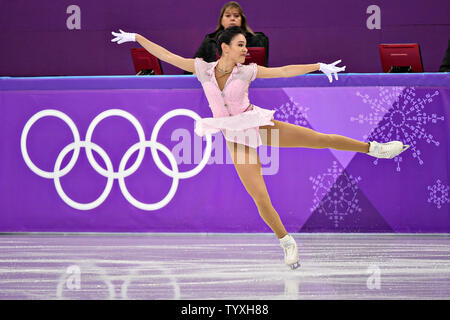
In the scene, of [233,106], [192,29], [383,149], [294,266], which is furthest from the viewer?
[192,29]

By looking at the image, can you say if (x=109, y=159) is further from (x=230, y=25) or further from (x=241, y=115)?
(x=241, y=115)

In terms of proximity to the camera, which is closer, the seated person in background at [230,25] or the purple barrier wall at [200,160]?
the purple barrier wall at [200,160]

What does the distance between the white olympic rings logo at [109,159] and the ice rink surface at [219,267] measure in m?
0.33

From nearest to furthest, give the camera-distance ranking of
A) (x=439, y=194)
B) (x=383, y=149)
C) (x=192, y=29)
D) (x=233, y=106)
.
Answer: (x=233, y=106) → (x=383, y=149) → (x=439, y=194) → (x=192, y=29)

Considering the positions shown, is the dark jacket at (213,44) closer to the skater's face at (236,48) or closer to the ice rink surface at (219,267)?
the ice rink surface at (219,267)

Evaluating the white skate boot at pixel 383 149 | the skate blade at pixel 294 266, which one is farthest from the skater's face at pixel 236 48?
the skate blade at pixel 294 266

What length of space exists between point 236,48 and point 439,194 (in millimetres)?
2398

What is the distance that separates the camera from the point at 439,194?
5562 mm

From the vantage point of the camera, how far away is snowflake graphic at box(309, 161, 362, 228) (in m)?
5.60

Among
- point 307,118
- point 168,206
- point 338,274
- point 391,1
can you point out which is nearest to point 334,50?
point 391,1

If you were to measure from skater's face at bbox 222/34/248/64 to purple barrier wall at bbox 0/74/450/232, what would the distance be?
1460mm

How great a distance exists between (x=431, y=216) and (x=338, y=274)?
210cm

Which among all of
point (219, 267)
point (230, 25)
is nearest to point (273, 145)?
point (219, 267)

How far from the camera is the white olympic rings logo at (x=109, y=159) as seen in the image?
5703mm
